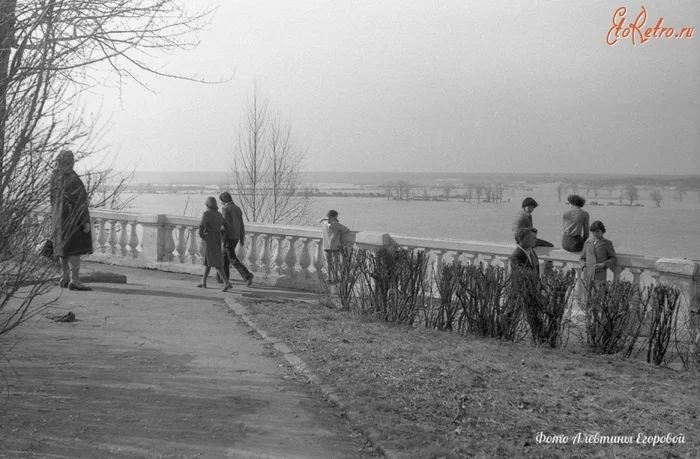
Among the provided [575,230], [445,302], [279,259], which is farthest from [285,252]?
[445,302]

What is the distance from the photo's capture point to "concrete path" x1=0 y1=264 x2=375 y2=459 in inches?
213

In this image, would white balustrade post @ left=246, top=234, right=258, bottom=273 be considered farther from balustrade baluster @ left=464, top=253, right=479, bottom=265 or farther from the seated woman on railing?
the seated woman on railing

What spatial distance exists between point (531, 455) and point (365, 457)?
1172mm

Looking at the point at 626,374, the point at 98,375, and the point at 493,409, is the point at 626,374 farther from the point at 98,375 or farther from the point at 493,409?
the point at 98,375

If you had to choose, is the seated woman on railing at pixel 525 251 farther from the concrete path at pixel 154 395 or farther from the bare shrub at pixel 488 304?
the concrete path at pixel 154 395

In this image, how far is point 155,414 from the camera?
602 centimetres

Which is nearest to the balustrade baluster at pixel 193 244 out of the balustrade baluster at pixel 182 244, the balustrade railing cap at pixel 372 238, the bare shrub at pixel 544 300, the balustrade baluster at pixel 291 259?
the balustrade baluster at pixel 182 244

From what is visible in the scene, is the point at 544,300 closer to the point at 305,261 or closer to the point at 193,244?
the point at 305,261

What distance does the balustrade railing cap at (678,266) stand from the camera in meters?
11.0

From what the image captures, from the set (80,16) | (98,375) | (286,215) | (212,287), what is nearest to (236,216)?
(212,287)

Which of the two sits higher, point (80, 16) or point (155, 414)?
point (80, 16)

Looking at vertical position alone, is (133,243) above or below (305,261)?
above

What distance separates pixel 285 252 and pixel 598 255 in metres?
6.23

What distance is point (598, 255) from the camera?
39.0ft
